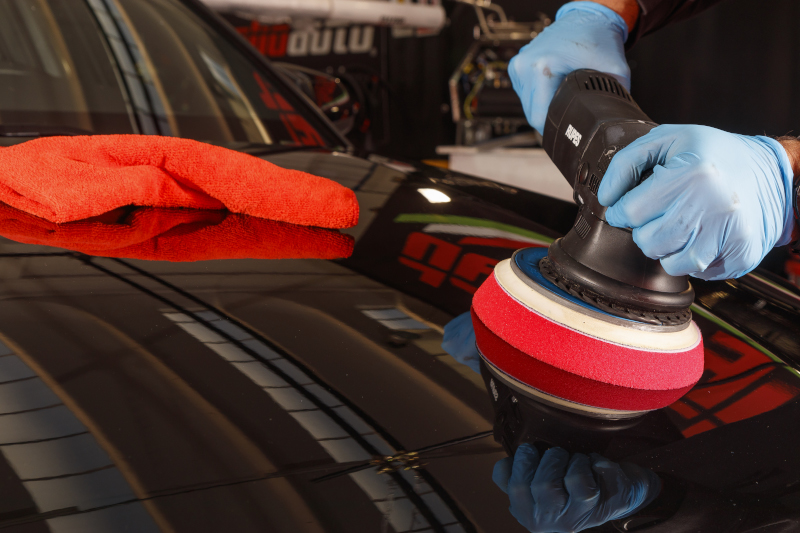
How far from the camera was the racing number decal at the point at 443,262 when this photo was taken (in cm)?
69

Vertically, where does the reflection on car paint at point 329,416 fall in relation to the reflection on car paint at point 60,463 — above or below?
below

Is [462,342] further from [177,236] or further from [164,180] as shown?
[164,180]

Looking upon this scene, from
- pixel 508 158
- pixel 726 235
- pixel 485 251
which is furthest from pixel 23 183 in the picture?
pixel 508 158

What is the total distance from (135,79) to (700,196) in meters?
1.08

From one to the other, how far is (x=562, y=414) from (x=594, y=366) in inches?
2.4

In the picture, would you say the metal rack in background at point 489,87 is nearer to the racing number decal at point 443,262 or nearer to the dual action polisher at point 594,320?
the racing number decal at point 443,262

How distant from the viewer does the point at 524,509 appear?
14.9 inches

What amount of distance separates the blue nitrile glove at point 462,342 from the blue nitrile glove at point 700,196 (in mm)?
176

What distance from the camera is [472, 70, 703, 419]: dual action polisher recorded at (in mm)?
504

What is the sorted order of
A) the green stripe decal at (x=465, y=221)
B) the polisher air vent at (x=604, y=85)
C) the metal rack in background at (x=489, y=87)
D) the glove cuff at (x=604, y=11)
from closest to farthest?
the polisher air vent at (x=604, y=85) → the green stripe decal at (x=465, y=221) → the glove cuff at (x=604, y=11) → the metal rack in background at (x=489, y=87)

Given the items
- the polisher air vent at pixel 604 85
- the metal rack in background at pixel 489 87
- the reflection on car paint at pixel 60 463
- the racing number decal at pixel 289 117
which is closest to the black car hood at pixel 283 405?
the reflection on car paint at pixel 60 463

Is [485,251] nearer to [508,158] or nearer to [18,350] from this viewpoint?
[18,350]

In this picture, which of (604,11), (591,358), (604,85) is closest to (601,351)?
(591,358)

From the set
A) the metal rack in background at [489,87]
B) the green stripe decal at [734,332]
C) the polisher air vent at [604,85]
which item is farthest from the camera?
the metal rack in background at [489,87]
